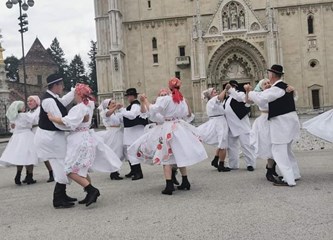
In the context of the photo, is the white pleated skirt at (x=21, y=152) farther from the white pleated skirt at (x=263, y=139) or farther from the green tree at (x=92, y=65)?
the green tree at (x=92, y=65)

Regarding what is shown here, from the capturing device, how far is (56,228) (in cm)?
625

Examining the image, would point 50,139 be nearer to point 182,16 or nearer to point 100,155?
point 100,155

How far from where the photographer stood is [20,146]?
1098 cm

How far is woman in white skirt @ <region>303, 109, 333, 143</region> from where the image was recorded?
28.6 feet

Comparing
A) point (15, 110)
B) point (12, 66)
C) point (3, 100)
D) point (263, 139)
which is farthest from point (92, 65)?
point (263, 139)

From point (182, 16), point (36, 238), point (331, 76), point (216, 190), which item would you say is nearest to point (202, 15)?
point (182, 16)

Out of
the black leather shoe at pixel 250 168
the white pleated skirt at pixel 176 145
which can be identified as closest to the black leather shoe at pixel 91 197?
the white pleated skirt at pixel 176 145

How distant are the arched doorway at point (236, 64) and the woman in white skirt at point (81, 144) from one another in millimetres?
34228

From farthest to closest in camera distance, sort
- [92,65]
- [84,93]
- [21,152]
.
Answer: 1. [92,65]
2. [21,152]
3. [84,93]

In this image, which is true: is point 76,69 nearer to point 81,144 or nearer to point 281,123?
point 281,123

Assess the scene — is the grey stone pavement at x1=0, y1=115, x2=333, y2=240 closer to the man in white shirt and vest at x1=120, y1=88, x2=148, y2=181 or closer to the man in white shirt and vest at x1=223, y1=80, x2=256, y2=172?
the man in white shirt and vest at x1=120, y1=88, x2=148, y2=181

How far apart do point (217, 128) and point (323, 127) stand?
299 cm

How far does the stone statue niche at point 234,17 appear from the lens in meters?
41.4

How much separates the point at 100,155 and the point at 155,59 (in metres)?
35.8
